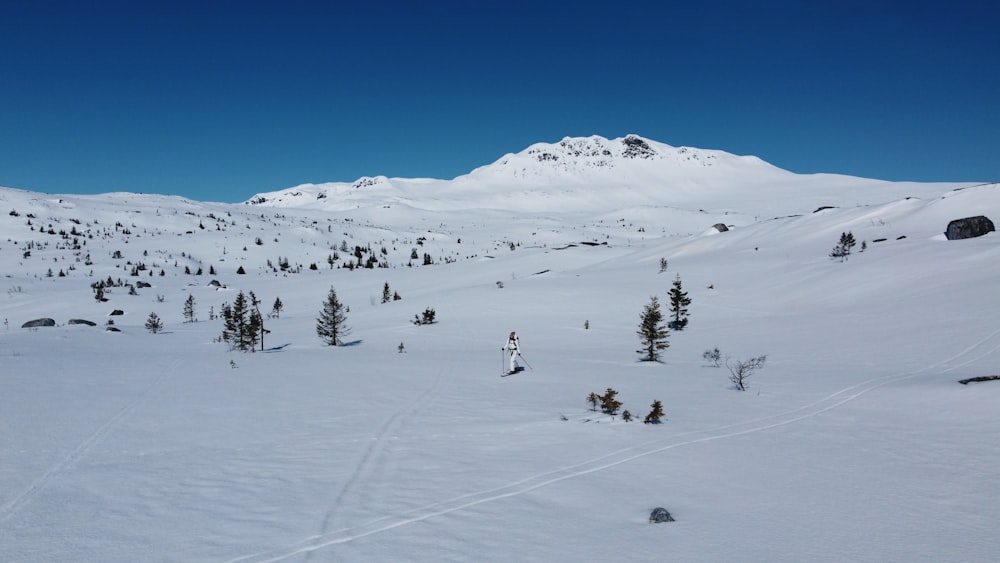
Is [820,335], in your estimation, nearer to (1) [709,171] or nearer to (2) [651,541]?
(2) [651,541]

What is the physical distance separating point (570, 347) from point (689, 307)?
7011 mm

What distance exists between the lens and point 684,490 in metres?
5.82

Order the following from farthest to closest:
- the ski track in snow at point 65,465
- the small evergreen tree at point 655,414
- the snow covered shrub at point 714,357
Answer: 1. the snow covered shrub at point 714,357
2. the small evergreen tree at point 655,414
3. the ski track in snow at point 65,465

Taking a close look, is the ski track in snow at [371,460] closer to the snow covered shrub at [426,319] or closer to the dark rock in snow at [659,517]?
the dark rock in snow at [659,517]

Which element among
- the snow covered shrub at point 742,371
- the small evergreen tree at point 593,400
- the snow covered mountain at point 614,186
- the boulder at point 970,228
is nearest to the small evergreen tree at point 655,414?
the small evergreen tree at point 593,400

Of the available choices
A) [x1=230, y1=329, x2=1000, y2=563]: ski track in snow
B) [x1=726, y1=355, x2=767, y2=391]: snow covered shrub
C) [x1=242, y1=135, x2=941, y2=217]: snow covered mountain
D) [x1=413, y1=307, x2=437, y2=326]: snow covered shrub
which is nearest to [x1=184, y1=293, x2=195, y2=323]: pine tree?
[x1=413, y1=307, x2=437, y2=326]: snow covered shrub

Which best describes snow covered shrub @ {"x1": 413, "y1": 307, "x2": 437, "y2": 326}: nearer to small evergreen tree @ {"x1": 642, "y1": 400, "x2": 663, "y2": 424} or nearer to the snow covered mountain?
small evergreen tree @ {"x1": 642, "y1": 400, "x2": 663, "y2": 424}

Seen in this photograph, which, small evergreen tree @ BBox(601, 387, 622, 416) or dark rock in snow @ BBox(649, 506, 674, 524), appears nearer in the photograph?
dark rock in snow @ BBox(649, 506, 674, 524)

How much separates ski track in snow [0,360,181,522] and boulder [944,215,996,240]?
93.3ft

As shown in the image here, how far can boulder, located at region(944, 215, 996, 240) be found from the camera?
22.3 meters

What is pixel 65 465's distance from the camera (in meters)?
6.02

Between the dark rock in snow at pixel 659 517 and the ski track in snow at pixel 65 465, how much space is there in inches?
221

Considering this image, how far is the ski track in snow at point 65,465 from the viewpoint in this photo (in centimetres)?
491

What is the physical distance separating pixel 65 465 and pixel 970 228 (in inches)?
1153
